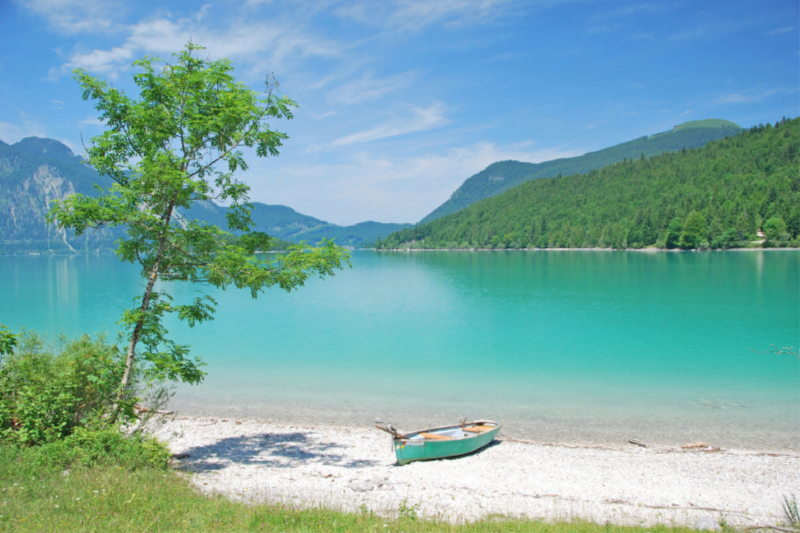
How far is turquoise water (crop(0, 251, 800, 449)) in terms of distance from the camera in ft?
62.2

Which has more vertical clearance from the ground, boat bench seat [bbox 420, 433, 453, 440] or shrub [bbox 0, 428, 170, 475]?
shrub [bbox 0, 428, 170, 475]

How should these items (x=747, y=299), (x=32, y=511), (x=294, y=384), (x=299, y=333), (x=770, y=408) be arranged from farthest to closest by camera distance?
(x=747, y=299)
(x=299, y=333)
(x=294, y=384)
(x=770, y=408)
(x=32, y=511)

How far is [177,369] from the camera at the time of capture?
997cm

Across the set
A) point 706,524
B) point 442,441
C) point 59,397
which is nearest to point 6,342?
point 59,397

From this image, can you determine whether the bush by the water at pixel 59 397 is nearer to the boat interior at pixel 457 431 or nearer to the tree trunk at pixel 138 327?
the tree trunk at pixel 138 327

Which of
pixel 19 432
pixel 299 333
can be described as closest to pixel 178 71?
pixel 19 432

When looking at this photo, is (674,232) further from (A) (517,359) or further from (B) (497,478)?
(B) (497,478)

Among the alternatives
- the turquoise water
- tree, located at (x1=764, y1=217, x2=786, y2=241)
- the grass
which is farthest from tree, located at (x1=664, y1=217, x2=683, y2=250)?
the grass

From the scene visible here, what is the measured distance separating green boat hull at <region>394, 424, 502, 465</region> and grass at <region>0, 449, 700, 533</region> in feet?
15.8

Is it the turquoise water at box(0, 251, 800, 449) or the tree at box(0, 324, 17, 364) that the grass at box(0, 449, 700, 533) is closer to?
the tree at box(0, 324, 17, 364)

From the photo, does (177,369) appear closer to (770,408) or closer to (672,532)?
(672,532)

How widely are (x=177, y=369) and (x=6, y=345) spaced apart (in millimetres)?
3455

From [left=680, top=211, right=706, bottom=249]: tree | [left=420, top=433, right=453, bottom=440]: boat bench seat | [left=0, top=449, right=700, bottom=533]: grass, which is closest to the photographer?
[left=0, top=449, right=700, bottom=533]: grass

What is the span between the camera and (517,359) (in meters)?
28.8
